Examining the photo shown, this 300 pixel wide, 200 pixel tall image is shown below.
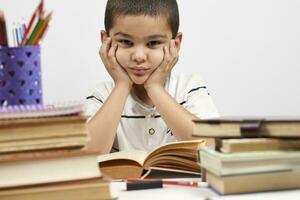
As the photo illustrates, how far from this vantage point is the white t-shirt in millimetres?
1371

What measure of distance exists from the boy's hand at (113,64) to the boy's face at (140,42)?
0.01 m

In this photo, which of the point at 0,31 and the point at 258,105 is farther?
the point at 258,105

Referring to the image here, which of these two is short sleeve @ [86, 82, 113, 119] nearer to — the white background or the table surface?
the white background

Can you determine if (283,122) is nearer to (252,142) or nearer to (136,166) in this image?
(252,142)

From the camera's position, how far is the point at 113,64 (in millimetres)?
1320

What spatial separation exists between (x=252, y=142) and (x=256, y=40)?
1.18 m

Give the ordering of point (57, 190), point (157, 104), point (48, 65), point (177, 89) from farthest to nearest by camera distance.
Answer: point (48, 65) < point (177, 89) < point (157, 104) < point (57, 190)

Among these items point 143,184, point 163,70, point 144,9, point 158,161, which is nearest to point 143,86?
point 163,70

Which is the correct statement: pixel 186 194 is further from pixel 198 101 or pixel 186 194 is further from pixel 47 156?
pixel 198 101

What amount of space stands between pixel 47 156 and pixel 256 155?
0.26 m

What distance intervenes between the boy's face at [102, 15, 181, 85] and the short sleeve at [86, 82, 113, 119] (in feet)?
0.53

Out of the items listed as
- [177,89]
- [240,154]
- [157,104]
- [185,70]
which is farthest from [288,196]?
[185,70]

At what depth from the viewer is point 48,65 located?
1.67 metres

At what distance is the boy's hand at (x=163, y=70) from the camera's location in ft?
4.28
